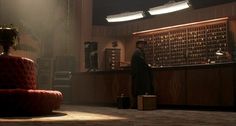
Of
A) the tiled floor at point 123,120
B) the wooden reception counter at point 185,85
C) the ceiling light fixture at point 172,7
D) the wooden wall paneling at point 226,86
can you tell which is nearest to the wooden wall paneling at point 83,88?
the wooden reception counter at point 185,85

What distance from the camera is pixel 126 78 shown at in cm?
914

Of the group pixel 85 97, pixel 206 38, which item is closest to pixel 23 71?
pixel 85 97

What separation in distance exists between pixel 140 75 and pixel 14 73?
9.28 ft

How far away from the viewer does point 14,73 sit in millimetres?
6016

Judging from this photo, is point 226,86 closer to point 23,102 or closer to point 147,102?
point 147,102

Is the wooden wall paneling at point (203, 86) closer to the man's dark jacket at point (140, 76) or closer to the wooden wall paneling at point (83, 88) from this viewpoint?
the man's dark jacket at point (140, 76)

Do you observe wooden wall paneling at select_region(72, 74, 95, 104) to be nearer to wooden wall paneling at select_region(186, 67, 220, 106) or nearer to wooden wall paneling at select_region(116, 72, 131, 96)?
wooden wall paneling at select_region(116, 72, 131, 96)

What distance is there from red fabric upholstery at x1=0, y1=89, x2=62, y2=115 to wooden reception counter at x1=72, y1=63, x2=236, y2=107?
2924 mm

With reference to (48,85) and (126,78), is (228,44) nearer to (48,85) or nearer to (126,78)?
(126,78)

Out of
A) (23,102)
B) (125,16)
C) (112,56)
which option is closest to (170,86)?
(23,102)

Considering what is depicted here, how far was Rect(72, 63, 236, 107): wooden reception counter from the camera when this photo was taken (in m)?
7.21

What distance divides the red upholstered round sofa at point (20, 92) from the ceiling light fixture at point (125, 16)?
6.09 metres

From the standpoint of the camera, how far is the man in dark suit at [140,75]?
7961mm

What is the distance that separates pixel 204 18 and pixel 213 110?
12.9 feet
